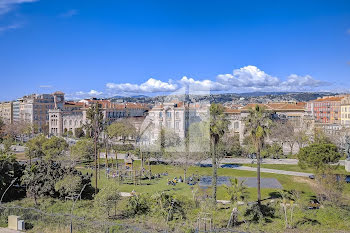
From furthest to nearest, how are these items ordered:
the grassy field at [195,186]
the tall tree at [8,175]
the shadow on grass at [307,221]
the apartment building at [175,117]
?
1. the apartment building at [175,117]
2. the grassy field at [195,186]
3. the tall tree at [8,175]
4. the shadow on grass at [307,221]

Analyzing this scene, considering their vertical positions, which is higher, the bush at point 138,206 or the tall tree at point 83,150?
the tall tree at point 83,150

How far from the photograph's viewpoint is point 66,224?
54.2 feet

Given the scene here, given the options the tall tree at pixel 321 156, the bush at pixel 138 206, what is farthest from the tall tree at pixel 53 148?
the tall tree at pixel 321 156

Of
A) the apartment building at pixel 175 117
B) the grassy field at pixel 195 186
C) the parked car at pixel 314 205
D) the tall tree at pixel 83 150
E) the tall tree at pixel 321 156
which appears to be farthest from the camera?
the apartment building at pixel 175 117

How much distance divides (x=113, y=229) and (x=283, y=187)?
634 inches

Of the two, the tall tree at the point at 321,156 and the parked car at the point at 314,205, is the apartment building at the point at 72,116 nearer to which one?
the tall tree at the point at 321,156

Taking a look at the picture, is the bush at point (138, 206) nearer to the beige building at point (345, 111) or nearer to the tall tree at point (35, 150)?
the tall tree at point (35, 150)

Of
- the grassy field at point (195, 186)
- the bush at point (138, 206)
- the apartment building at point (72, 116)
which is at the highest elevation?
the apartment building at point (72, 116)

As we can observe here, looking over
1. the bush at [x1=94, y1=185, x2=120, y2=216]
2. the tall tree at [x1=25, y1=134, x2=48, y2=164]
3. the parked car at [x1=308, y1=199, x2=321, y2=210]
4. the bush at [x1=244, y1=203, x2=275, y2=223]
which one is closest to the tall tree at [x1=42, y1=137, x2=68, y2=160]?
the tall tree at [x1=25, y1=134, x2=48, y2=164]

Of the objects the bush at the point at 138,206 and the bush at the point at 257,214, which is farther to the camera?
the bush at the point at 138,206

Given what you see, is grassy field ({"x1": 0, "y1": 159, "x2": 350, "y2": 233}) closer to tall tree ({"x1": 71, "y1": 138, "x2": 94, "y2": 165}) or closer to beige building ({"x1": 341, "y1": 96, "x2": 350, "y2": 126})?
tall tree ({"x1": 71, "y1": 138, "x2": 94, "y2": 165})

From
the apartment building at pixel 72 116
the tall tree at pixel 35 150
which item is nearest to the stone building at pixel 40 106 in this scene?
the apartment building at pixel 72 116

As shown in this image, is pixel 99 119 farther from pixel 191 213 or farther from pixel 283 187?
pixel 283 187

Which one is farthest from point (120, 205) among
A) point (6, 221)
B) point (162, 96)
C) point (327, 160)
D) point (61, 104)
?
point (61, 104)
